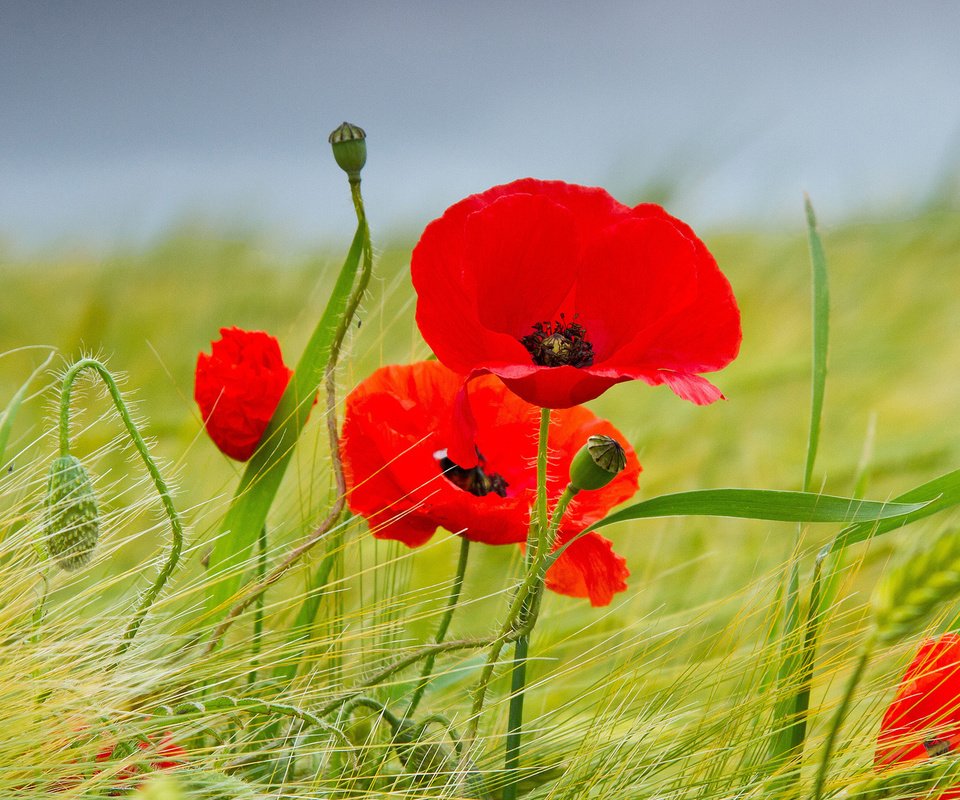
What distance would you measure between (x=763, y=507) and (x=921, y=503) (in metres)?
0.05

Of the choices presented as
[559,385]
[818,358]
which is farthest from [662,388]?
[559,385]

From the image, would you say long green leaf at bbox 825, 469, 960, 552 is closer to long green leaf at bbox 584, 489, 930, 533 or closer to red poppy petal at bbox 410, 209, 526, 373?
long green leaf at bbox 584, 489, 930, 533

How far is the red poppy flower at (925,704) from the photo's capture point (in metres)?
0.34

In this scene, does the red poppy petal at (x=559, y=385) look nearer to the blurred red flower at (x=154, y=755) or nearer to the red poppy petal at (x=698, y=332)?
the red poppy petal at (x=698, y=332)

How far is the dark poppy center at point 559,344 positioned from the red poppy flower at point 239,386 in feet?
0.33

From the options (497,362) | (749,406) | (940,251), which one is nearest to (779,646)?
(497,362)

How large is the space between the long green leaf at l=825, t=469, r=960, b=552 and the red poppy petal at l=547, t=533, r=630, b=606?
7cm

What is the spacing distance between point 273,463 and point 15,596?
0.10 metres

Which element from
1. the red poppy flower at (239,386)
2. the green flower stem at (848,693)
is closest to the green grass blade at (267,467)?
the red poppy flower at (239,386)

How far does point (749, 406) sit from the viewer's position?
115cm

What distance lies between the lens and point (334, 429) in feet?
1.24

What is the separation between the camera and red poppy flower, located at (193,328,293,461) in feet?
1.31

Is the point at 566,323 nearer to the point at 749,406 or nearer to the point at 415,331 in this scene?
the point at 415,331

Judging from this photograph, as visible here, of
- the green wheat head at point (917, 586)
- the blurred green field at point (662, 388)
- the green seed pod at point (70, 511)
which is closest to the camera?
the green wheat head at point (917, 586)
